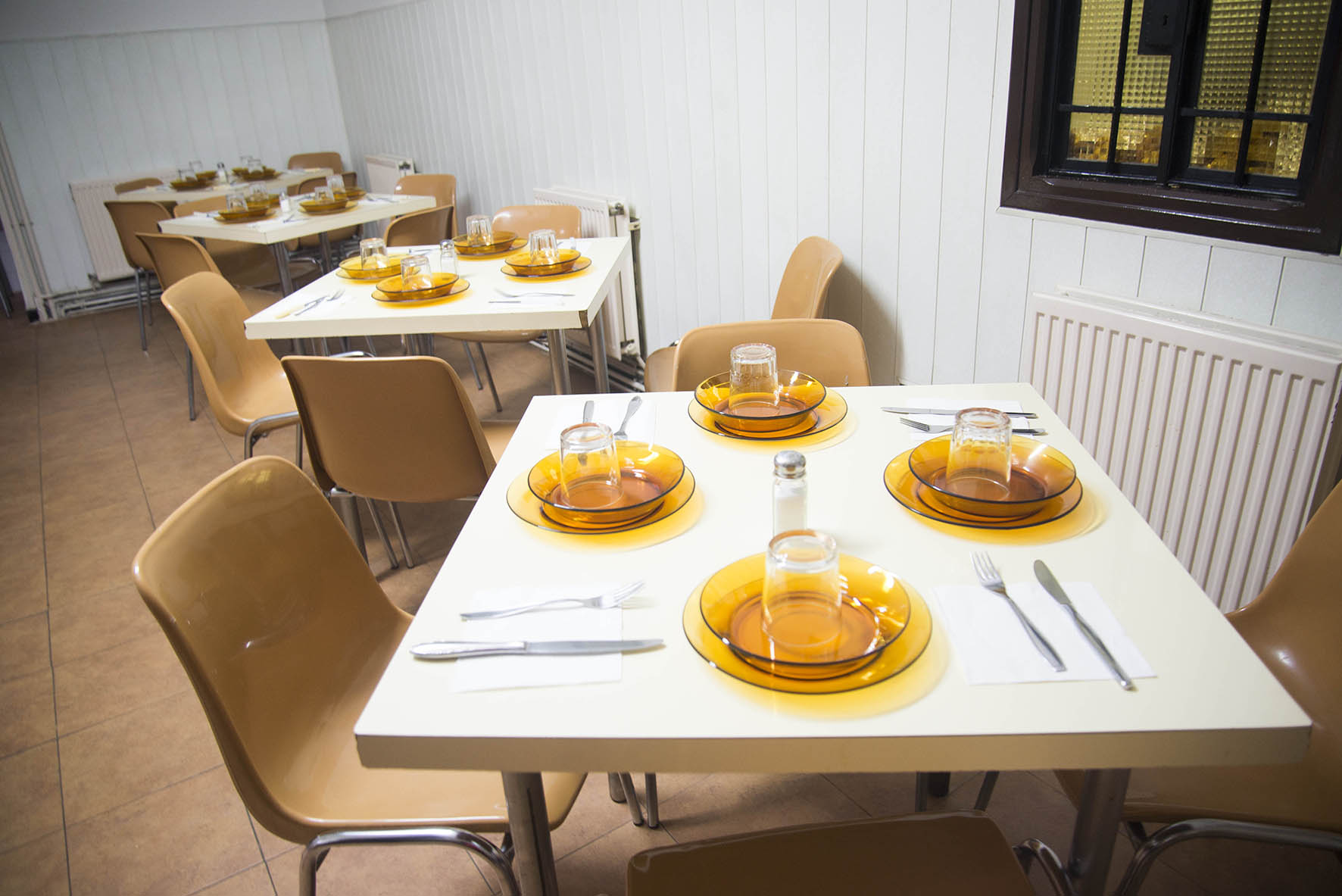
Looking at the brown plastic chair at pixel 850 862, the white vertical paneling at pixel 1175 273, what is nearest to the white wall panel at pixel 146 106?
the white vertical paneling at pixel 1175 273

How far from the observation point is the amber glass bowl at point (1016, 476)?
109 cm

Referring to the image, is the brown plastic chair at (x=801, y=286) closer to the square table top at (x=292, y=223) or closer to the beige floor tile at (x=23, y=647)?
the square table top at (x=292, y=223)

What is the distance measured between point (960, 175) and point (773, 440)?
3.72 ft

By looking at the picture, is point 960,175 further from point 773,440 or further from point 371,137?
point 371,137

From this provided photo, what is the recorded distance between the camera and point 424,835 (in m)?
1.02

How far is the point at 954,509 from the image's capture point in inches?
44.2

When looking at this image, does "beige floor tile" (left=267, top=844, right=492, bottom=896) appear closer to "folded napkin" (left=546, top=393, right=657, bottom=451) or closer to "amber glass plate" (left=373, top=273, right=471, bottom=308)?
"folded napkin" (left=546, top=393, right=657, bottom=451)

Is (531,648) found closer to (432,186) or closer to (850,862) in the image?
(850,862)

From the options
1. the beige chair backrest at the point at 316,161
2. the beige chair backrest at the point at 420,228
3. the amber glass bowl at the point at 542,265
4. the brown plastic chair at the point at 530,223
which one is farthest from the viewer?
the beige chair backrest at the point at 316,161

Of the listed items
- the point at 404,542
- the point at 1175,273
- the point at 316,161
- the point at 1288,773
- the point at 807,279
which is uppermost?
the point at 316,161

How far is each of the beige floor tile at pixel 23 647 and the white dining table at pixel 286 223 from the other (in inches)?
62.1

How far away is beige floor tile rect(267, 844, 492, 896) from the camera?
1545 mm

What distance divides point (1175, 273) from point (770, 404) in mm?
945

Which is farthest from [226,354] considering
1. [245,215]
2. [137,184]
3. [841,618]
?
[137,184]
